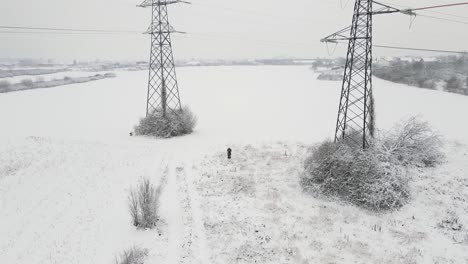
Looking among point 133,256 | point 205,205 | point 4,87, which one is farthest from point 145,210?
point 4,87

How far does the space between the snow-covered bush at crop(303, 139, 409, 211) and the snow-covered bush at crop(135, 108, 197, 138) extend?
557 inches

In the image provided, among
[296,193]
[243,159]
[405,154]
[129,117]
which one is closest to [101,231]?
[296,193]

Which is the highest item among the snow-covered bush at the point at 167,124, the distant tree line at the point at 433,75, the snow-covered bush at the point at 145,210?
the distant tree line at the point at 433,75

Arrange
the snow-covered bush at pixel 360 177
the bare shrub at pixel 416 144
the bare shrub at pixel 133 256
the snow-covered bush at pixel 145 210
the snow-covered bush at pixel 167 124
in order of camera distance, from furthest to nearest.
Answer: the snow-covered bush at pixel 167 124
the bare shrub at pixel 416 144
the snow-covered bush at pixel 360 177
the snow-covered bush at pixel 145 210
the bare shrub at pixel 133 256

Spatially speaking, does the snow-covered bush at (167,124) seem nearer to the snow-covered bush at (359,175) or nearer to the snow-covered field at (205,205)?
the snow-covered field at (205,205)

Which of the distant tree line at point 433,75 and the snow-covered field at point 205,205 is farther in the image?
the distant tree line at point 433,75

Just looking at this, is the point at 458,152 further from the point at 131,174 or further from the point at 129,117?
the point at 129,117

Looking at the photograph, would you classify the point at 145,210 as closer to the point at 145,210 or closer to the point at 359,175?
the point at 145,210

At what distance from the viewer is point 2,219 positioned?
13156 millimetres

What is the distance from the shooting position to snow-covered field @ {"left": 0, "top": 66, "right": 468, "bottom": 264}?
418 inches

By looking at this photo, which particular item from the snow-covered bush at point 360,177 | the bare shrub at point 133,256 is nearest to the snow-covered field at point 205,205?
the bare shrub at point 133,256

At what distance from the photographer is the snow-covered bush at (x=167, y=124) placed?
25.9m

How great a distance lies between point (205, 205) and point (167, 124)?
13.5m

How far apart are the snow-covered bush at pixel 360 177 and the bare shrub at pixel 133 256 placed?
339 inches
